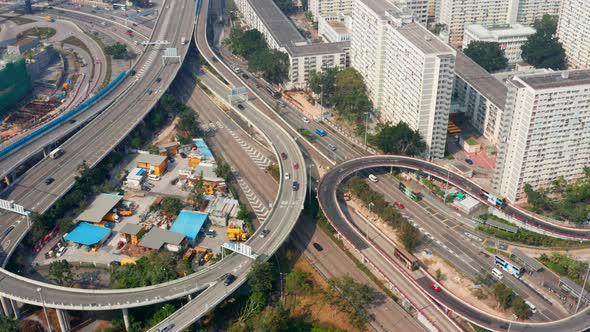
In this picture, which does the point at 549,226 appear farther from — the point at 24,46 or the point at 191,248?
the point at 24,46

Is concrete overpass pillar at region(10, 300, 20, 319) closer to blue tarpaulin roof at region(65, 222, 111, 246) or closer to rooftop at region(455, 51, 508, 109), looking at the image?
blue tarpaulin roof at region(65, 222, 111, 246)

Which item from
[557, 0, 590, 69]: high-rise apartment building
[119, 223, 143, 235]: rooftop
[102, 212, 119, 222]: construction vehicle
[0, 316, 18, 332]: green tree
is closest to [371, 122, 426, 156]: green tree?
[119, 223, 143, 235]: rooftop

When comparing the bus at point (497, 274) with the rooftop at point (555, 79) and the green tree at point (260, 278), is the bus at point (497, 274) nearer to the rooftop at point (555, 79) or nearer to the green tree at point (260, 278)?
the rooftop at point (555, 79)

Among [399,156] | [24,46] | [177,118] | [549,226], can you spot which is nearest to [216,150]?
[177,118]

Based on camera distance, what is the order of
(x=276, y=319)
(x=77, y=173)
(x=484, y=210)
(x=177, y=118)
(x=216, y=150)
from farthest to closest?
(x=177, y=118), (x=216, y=150), (x=77, y=173), (x=484, y=210), (x=276, y=319)

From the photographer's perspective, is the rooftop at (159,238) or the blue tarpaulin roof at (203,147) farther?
the blue tarpaulin roof at (203,147)

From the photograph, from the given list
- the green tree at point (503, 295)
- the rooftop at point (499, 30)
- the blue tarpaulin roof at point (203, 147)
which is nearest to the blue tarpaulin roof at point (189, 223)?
the blue tarpaulin roof at point (203, 147)
